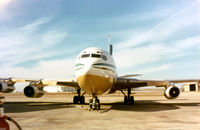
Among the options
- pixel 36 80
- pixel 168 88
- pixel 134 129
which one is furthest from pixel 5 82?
pixel 134 129

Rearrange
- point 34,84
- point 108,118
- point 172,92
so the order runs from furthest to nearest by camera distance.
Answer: point 34,84
point 172,92
point 108,118

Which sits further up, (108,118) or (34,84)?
(34,84)

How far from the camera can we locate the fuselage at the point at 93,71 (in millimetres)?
12805

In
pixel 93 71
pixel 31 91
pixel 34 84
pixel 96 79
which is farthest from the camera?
pixel 34 84

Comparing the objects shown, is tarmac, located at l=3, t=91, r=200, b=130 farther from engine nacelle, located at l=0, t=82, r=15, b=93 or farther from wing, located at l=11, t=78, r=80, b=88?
engine nacelle, located at l=0, t=82, r=15, b=93

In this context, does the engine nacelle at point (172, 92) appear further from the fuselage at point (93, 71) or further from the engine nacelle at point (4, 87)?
the engine nacelle at point (4, 87)

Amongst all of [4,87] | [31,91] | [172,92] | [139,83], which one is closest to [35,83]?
[31,91]

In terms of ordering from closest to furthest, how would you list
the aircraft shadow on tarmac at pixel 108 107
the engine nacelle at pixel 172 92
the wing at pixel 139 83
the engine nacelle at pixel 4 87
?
the aircraft shadow on tarmac at pixel 108 107 → the engine nacelle at pixel 172 92 → the wing at pixel 139 83 → the engine nacelle at pixel 4 87

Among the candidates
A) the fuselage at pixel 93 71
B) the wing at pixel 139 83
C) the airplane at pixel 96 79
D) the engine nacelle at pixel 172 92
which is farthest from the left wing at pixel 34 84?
the engine nacelle at pixel 172 92

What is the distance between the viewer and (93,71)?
1274 cm

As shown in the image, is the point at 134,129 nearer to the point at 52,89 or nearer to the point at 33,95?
the point at 33,95

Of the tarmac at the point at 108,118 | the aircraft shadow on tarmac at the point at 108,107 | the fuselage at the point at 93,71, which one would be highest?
the fuselage at the point at 93,71

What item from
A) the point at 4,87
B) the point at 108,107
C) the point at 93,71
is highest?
the point at 93,71

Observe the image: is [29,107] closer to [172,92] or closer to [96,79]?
[96,79]
